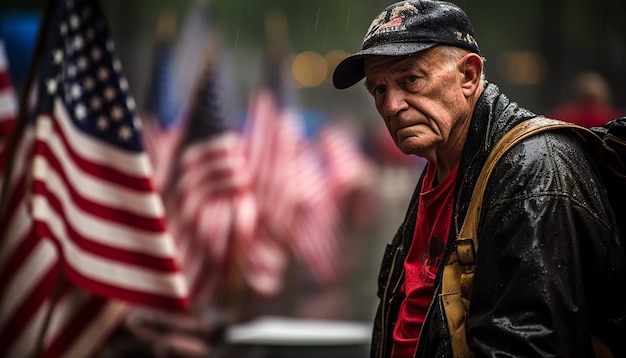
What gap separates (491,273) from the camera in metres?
2.62

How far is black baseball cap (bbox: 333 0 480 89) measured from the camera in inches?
112

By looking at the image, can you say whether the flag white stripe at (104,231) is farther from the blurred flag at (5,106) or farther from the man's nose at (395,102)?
the man's nose at (395,102)

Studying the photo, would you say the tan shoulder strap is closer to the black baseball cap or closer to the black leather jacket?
the black leather jacket

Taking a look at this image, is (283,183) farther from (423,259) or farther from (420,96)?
(420,96)

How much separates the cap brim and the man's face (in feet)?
0.19

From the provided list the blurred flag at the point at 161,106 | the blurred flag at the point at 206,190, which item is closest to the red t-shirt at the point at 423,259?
the blurred flag at the point at 206,190

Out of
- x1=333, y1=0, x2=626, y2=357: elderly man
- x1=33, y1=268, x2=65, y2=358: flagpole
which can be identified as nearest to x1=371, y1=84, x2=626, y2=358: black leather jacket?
x1=333, y1=0, x2=626, y2=357: elderly man

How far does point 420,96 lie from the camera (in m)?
2.95

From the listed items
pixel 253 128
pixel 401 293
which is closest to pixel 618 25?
pixel 253 128

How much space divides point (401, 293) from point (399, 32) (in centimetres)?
97

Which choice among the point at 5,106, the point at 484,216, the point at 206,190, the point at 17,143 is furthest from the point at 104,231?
the point at 206,190

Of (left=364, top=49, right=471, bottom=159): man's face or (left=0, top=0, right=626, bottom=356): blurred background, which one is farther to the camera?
(left=0, top=0, right=626, bottom=356): blurred background

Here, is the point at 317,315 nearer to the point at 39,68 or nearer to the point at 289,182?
the point at 289,182

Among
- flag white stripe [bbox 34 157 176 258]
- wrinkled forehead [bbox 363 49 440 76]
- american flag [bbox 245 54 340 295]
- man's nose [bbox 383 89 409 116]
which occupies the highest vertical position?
wrinkled forehead [bbox 363 49 440 76]
